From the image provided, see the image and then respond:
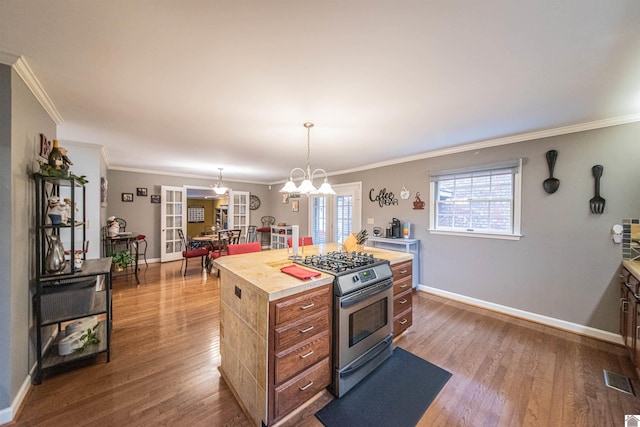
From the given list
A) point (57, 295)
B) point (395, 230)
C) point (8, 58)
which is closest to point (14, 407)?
point (57, 295)

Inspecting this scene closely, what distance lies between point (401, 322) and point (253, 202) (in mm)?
6153

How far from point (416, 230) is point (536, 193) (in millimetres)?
1643

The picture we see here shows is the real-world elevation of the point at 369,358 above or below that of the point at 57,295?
below

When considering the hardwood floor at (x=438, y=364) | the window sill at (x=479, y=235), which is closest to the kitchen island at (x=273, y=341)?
the hardwood floor at (x=438, y=364)

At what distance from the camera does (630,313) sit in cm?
203

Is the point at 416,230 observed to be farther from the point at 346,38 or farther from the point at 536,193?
the point at 346,38

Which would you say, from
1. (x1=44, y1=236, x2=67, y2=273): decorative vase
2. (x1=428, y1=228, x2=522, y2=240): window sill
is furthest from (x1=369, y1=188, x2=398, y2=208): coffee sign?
(x1=44, y1=236, x2=67, y2=273): decorative vase

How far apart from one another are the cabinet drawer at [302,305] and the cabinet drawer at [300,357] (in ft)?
0.64

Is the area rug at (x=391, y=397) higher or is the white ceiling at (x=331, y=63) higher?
the white ceiling at (x=331, y=63)

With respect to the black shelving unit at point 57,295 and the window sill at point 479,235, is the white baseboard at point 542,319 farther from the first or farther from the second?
the black shelving unit at point 57,295

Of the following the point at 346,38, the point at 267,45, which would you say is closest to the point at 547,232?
the point at 346,38

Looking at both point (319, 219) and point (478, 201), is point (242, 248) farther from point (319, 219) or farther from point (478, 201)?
point (319, 219)

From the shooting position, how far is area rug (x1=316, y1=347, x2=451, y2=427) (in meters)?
1.58

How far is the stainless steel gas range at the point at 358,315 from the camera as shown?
1742 mm
